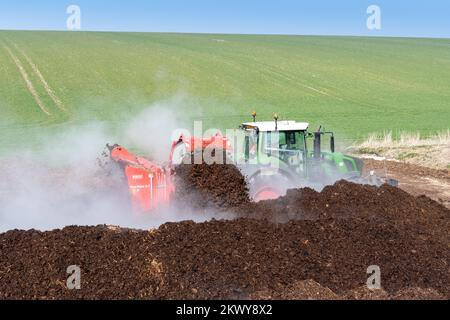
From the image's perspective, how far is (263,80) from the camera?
4659 cm

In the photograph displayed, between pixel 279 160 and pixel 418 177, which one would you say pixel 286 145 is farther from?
pixel 418 177

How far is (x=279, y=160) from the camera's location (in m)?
12.1

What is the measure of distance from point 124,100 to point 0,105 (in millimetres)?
7351

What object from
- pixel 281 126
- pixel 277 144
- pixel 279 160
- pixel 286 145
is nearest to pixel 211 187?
pixel 279 160

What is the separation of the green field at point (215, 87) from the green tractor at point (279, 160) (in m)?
15.9

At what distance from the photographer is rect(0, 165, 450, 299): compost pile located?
783cm

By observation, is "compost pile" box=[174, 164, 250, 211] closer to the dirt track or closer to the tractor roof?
the tractor roof

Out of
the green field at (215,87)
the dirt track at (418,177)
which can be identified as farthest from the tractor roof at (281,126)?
the green field at (215,87)

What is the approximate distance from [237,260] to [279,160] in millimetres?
3926

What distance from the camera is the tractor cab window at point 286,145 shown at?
40.3 feet

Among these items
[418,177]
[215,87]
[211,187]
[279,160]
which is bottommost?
[418,177]

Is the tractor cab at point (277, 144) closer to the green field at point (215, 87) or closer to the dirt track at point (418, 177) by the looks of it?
the dirt track at point (418, 177)

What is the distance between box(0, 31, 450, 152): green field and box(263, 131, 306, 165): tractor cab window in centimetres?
1614
